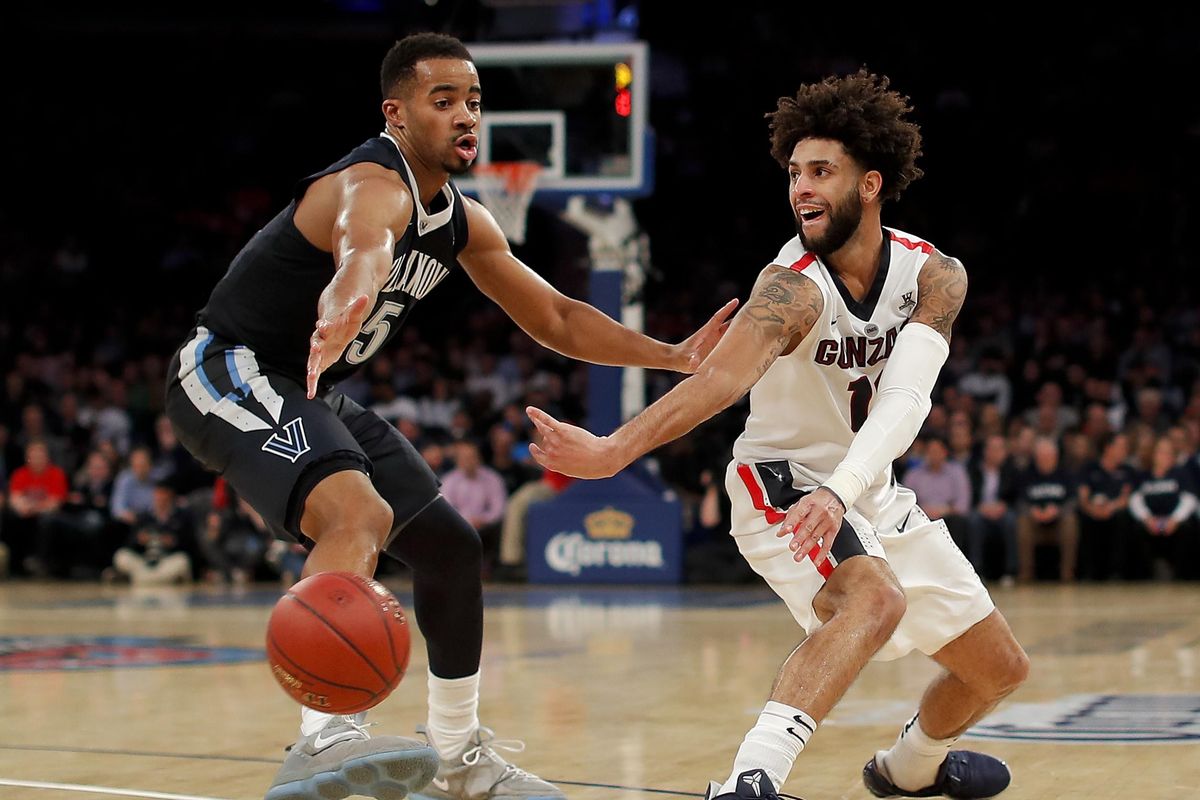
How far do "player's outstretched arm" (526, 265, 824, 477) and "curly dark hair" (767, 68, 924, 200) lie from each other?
1.45 ft

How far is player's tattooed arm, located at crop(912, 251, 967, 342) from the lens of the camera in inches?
172

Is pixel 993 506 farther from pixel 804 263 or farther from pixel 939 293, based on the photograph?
pixel 804 263

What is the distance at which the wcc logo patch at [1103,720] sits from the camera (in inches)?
212

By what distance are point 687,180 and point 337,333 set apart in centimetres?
1728

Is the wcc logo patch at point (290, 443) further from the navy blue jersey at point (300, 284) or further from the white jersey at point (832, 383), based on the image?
the white jersey at point (832, 383)

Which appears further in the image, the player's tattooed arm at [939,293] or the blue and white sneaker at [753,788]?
the player's tattooed arm at [939,293]

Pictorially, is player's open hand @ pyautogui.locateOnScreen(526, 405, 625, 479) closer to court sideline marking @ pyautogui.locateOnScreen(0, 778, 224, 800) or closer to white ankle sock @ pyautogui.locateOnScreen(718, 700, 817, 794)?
white ankle sock @ pyautogui.locateOnScreen(718, 700, 817, 794)

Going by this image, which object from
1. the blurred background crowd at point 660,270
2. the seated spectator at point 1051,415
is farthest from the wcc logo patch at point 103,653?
the seated spectator at point 1051,415

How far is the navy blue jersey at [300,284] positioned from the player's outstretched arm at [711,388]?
38.0 inches

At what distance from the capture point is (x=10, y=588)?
1370cm

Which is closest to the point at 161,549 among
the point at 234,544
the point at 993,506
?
the point at 234,544

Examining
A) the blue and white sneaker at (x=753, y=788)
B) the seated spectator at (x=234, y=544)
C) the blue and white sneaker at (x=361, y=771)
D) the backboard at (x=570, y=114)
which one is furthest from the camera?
the seated spectator at (x=234, y=544)

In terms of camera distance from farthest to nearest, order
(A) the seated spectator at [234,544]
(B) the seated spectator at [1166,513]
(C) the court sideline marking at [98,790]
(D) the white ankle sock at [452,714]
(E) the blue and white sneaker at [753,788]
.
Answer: (A) the seated spectator at [234,544] → (B) the seated spectator at [1166,513] → (D) the white ankle sock at [452,714] → (C) the court sideline marking at [98,790] → (E) the blue and white sneaker at [753,788]

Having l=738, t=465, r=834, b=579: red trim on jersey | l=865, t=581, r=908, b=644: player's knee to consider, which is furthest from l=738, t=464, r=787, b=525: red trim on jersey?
l=865, t=581, r=908, b=644: player's knee
